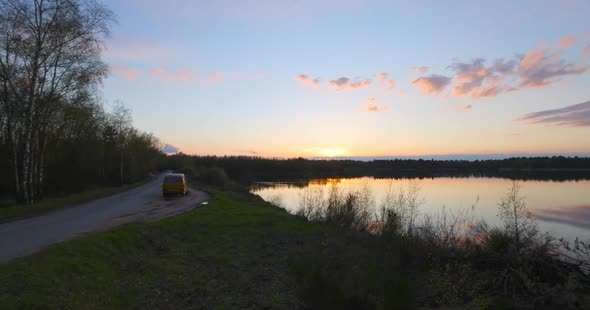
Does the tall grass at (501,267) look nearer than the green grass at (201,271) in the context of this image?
No

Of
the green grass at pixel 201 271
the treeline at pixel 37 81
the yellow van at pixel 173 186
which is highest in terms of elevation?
the treeline at pixel 37 81

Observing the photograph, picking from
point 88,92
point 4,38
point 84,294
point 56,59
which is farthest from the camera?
point 88,92

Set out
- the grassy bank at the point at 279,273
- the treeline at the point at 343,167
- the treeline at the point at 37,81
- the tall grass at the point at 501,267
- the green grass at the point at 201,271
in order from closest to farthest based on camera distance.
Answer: the green grass at the point at 201,271 < the grassy bank at the point at 279,273 < the tall grass at the point at 501,267 < the treeline at the point at 37,81 < the treeline at the point at 343,167

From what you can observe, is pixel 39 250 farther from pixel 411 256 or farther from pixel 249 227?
pixel 411 256

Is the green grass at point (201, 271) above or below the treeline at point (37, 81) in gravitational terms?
below

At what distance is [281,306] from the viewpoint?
8453 millimetres

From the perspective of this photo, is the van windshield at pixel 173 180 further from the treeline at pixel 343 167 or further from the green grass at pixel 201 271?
the treeline at pixel 343 167

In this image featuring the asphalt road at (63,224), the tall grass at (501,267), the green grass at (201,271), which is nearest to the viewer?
the green grass at (201,271)

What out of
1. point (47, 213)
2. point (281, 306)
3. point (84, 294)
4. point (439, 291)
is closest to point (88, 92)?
point (47, 213)

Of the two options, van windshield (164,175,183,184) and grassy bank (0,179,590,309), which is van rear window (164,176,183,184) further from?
grassy bank (0,179,590,309)

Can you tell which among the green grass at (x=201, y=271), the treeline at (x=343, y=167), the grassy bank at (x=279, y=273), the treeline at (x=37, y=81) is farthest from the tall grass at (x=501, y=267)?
the treeline at (x=343, y=167)

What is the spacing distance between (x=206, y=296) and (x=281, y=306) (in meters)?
1.75

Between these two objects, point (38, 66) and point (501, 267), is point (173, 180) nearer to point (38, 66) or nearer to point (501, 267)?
point (38, 66)

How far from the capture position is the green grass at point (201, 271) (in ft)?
14.7
